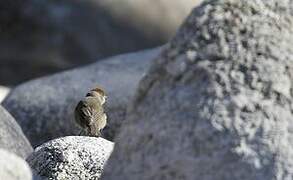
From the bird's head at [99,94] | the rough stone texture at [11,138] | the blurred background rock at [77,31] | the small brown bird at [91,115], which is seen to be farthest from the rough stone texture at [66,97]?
the blurred background rock at [77,31]

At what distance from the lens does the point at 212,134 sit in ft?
11.3

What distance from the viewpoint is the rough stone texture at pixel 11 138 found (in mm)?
5512

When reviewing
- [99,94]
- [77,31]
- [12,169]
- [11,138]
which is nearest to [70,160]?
[11,138]

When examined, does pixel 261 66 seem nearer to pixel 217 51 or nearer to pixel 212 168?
pixel 217 51

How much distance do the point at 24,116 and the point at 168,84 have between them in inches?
191

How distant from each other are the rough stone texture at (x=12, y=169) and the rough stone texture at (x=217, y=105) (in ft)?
0.86

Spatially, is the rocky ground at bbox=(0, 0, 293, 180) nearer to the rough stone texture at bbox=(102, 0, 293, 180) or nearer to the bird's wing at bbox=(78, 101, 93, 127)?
the rough stone texture at bbox=(102, 0, 293, 180)

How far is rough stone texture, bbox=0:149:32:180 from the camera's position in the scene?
3447mm

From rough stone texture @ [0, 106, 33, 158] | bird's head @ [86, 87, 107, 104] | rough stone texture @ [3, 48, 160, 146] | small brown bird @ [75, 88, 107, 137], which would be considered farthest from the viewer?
rough stone texture @ [3, 48, 160, 146]

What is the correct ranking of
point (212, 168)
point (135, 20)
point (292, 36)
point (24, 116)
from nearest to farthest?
point (212, 168), point (292, 36), point (24, 116), point (135, 20)

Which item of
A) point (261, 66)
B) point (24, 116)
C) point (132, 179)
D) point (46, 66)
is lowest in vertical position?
point (46, 66)

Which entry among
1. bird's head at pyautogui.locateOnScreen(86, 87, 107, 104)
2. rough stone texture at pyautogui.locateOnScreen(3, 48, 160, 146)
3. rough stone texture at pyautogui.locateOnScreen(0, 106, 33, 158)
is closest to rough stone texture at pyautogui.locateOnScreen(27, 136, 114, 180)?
rough stone texture at pyautogui.locateOnScreen(0, 106, 33, 158)

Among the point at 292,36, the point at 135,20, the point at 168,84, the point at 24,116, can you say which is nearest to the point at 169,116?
the point at 168,84

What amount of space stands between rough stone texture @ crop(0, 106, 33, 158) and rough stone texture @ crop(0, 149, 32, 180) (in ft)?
6.20
